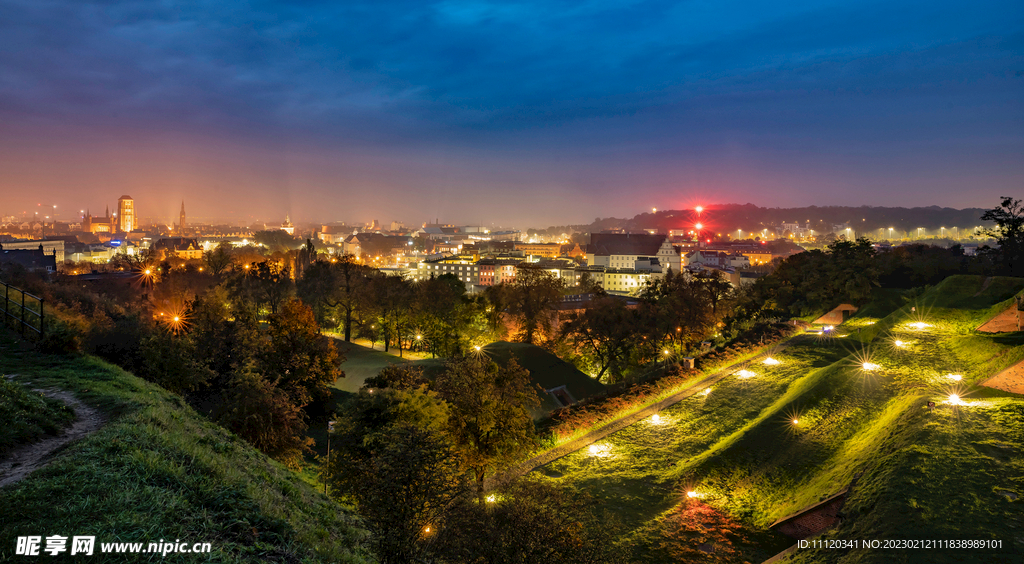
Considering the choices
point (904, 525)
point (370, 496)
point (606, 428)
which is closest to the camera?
point (370, 496)

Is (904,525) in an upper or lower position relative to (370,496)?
lower

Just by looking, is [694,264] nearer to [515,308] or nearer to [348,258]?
[515,308]

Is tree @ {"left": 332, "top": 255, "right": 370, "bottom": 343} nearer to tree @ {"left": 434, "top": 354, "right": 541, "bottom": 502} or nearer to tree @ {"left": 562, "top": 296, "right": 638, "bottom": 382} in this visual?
tree @ {"left": 562, "top": 296, "right": 638, "bottom": 382}

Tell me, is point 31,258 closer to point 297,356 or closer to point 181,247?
point 297,356

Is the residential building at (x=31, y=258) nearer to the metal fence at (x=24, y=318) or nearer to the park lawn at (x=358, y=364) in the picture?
the park lawn at (x=358, y=364)

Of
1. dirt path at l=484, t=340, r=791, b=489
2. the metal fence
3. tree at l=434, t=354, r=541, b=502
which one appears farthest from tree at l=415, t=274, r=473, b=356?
the metal fence

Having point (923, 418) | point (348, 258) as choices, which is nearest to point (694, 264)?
point (348, 258)
